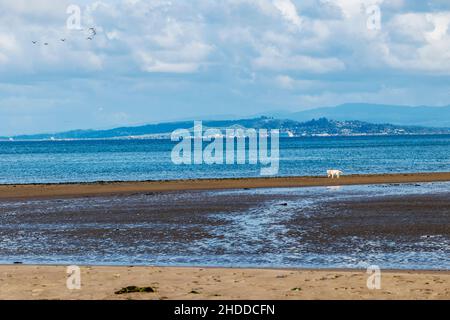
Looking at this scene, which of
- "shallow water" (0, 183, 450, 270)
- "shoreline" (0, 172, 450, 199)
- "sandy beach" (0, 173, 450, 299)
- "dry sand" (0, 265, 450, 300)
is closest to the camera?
"dry sand" (0, 265, 450, 300)

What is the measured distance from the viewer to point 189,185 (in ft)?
179

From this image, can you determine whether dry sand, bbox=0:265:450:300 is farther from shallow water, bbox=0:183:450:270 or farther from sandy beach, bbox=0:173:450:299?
shallow water, bbox=0:183:450:270

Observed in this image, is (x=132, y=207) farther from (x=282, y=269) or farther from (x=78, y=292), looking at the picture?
(x=78, y=292)

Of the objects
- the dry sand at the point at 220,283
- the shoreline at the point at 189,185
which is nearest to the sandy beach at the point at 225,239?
the dry sand at the point at 220,283

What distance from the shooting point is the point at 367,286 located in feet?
51.4

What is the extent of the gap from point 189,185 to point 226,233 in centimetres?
2809

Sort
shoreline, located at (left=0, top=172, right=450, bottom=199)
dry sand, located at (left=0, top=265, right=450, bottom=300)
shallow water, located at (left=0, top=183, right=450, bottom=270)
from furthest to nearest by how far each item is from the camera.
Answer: shoreline, located at (left=0, top=172, right=450, bottom=199), shallow water, located at (left=0, top=183, right=450, bottom=270), dry sand, located at (left=0, top=265, right=450, bottom=300)

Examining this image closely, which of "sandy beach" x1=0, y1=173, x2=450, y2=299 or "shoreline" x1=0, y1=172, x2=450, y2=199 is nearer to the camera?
"sandy beach" x1=0, y1=173, x2=450, y2=299

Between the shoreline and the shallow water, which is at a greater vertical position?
the shallow water

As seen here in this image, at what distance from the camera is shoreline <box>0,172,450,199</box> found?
49612mm

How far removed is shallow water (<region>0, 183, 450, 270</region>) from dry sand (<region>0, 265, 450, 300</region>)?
2064mm

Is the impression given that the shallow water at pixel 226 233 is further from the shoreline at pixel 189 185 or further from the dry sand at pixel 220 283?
the shoreline at pixel 189 185

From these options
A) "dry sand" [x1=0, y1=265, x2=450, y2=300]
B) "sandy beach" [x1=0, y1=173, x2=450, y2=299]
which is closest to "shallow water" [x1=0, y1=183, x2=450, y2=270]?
"sandy beach" [x1=0, y1=173, x2=450, y2=299]
